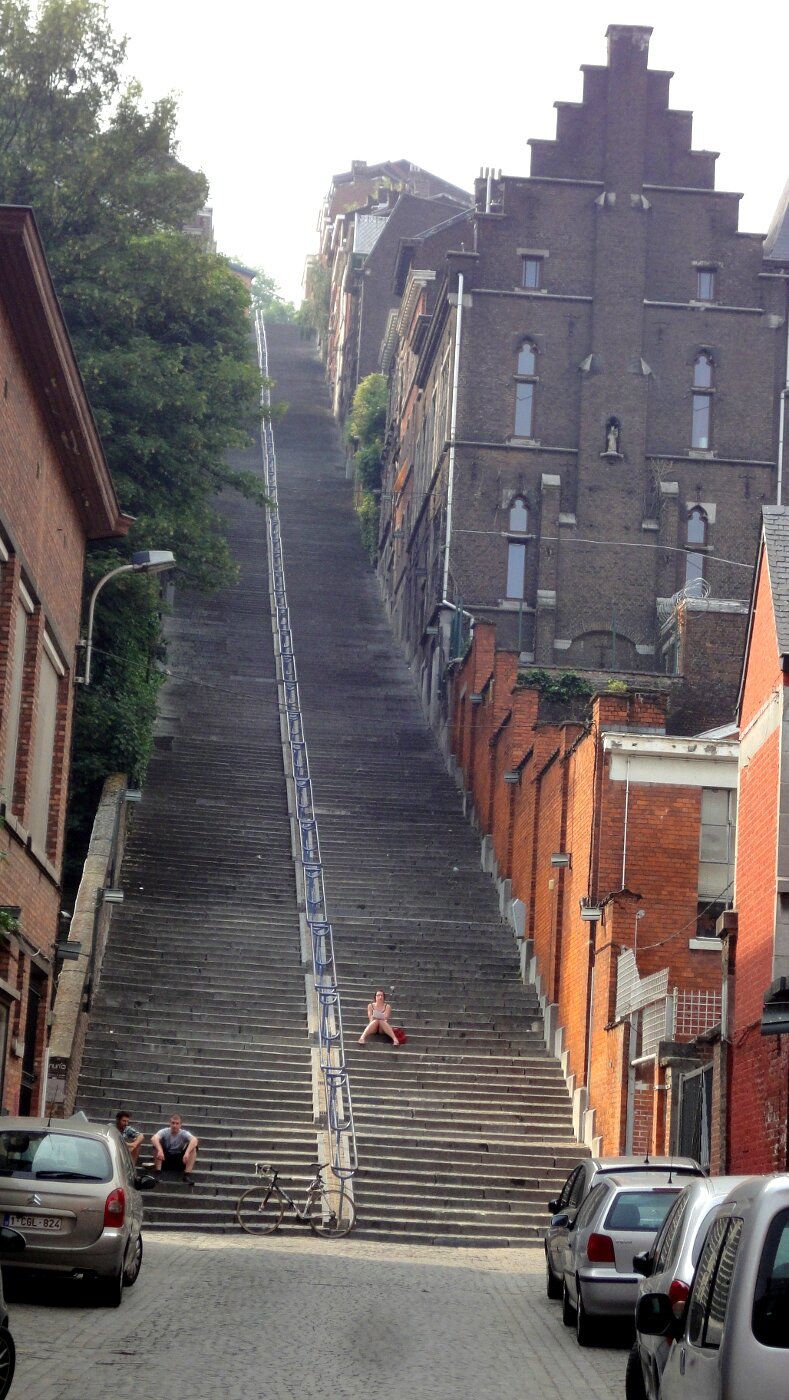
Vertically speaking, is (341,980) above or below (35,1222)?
below

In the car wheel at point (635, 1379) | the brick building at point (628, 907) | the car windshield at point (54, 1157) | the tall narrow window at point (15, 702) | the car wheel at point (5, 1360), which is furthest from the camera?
the brick building at point (628, 907)

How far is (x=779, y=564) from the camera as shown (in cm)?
2086

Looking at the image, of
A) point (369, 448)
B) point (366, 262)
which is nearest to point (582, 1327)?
point (369, 448)

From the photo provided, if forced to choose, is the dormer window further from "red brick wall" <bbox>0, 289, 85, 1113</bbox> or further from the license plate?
the license plate

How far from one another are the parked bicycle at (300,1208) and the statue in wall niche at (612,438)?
30.9 meters

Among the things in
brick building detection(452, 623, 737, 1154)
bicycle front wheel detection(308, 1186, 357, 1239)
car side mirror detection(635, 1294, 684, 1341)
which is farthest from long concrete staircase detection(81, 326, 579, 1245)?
car side mirror detection(635, 1294, 684, 1341)

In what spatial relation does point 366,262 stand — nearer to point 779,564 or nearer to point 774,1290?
point 779,564

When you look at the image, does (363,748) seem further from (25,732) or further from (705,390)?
(25,732)

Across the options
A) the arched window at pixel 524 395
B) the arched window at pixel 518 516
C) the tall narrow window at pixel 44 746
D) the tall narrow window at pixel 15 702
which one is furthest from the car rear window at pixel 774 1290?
the arched window at pixel 524 395

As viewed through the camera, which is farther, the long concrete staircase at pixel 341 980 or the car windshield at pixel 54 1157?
the long concrete staircase at pixel 341 980

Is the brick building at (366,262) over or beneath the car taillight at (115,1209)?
over

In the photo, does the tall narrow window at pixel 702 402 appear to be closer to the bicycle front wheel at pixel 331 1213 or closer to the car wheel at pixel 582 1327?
the bicycle front wheel at pixel 331 1213

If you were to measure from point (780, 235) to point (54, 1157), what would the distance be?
1746 inches

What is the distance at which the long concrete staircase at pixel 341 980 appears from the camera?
25.8m
